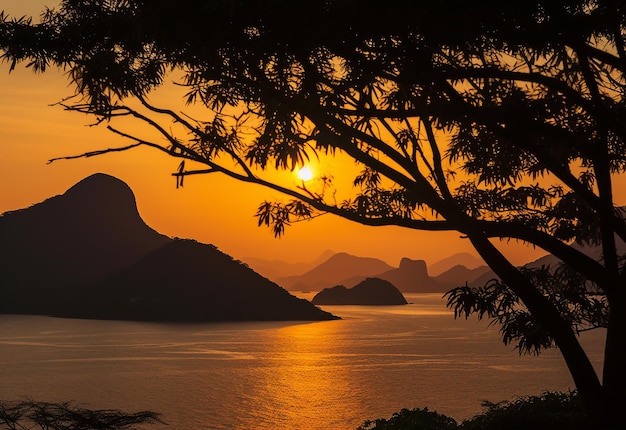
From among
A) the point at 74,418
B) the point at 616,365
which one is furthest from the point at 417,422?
the point at 74,418

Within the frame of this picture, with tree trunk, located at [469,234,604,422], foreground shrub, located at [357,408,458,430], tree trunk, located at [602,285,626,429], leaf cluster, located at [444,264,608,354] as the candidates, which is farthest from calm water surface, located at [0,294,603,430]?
tree trunk, located at [602,285,626,429]

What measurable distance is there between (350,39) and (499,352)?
378 feet

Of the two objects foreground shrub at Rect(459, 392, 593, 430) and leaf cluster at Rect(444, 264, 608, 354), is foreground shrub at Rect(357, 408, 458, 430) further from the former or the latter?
leaf cluster at Rect(444, 264, 608, 354)

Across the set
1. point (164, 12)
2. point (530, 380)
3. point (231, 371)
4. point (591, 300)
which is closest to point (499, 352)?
point (530, 380)

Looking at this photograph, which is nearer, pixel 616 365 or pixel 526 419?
pixel 616 365

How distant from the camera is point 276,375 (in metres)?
92.8

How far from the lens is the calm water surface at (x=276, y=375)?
216 ft

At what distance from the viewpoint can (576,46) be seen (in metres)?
12.3

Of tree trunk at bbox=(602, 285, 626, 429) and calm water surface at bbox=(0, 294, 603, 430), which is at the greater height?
tree trunk at bbox=(602, 285, 626, 429)

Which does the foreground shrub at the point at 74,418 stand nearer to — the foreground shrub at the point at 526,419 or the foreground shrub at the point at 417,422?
the foreground shrub at the point at 417,422

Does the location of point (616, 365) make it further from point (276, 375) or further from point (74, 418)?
point (276, 375)

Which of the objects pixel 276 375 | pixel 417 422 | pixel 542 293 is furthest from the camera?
pixel 276 375

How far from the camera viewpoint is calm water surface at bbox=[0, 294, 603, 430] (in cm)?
6581

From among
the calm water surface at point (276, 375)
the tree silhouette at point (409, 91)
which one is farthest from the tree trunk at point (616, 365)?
the calm water surface at point (276, 375)
